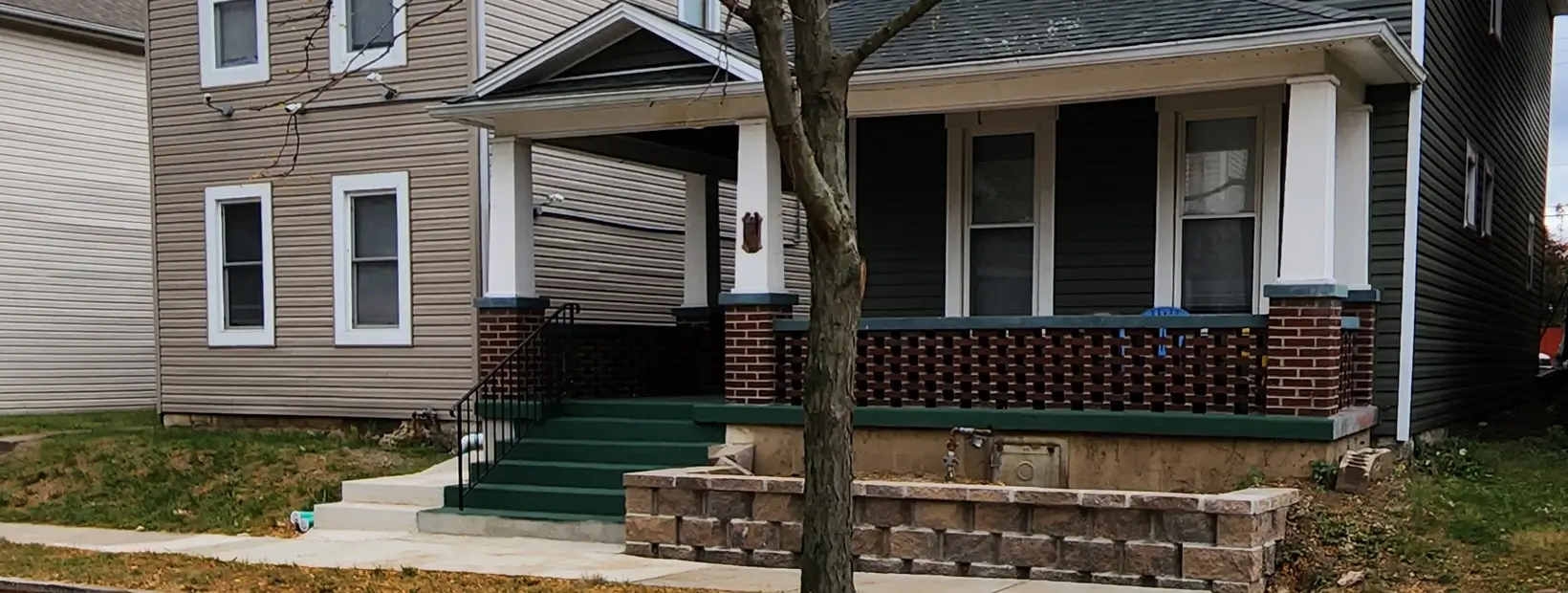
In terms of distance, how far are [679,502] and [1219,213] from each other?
483cm

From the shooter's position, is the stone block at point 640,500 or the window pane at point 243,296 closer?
the stone block at point 640,500

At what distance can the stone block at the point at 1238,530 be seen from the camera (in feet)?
24.8

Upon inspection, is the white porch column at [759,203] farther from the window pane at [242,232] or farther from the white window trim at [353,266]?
Result: the window pane at [242,232]

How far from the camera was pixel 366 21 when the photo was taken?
14.3 meters

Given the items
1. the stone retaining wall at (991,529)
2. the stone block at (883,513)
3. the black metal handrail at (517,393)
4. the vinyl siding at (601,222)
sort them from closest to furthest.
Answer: the stone retaining wall at (991,529) < the stone block at (883,513) < the black metal handrail at (517,393) < the vinyl siding at (601,222)

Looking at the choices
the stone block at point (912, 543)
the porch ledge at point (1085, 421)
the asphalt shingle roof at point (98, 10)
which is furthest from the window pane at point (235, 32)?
Result: the stone block at point (912, 543)

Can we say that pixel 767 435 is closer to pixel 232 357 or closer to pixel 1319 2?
pixel 1319 2

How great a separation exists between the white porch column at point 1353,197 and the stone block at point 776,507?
173 inches

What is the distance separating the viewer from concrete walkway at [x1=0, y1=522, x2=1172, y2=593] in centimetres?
809

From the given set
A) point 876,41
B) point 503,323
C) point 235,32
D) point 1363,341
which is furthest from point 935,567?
point 235,32

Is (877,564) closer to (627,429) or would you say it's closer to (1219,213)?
Result: (627,429)

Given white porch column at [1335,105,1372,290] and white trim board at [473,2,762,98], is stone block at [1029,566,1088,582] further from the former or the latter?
white trim board at [473,2,762,98]

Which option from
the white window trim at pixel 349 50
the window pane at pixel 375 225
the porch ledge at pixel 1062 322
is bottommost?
the porch ledge at pixel 1062 322

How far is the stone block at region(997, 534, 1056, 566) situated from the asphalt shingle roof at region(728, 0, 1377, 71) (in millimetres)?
3338
